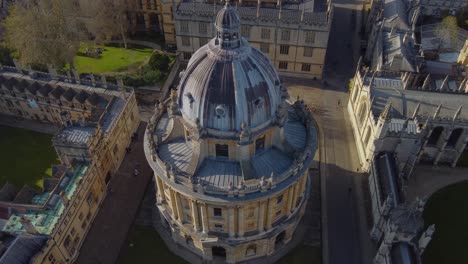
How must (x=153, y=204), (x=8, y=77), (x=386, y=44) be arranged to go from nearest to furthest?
(x=153, y=204) → (x=8, y=77) → (x=386, y=44)

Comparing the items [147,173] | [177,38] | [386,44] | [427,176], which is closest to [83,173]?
[147,173]

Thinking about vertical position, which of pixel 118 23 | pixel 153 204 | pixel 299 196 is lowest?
pixel 153 204

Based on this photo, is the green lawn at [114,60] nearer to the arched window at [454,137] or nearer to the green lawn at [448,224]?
the arched window at [454,137]

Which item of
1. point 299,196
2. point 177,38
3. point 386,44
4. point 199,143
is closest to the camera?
point 199,143

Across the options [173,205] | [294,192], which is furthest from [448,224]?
[173,205]

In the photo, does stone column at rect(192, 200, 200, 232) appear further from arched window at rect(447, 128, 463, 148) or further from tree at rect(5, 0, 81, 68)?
tree at rect(5, 0, 81, 68)

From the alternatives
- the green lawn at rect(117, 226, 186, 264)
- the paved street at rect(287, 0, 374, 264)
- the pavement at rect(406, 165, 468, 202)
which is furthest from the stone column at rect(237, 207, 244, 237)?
the pavement at rect(406, 165, 468, 202)

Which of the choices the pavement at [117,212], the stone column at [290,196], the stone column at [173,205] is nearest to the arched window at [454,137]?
the stone column at [290,196]

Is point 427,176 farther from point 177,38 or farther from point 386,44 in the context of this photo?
point 177,38

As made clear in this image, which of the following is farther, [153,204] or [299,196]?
[153,204]
